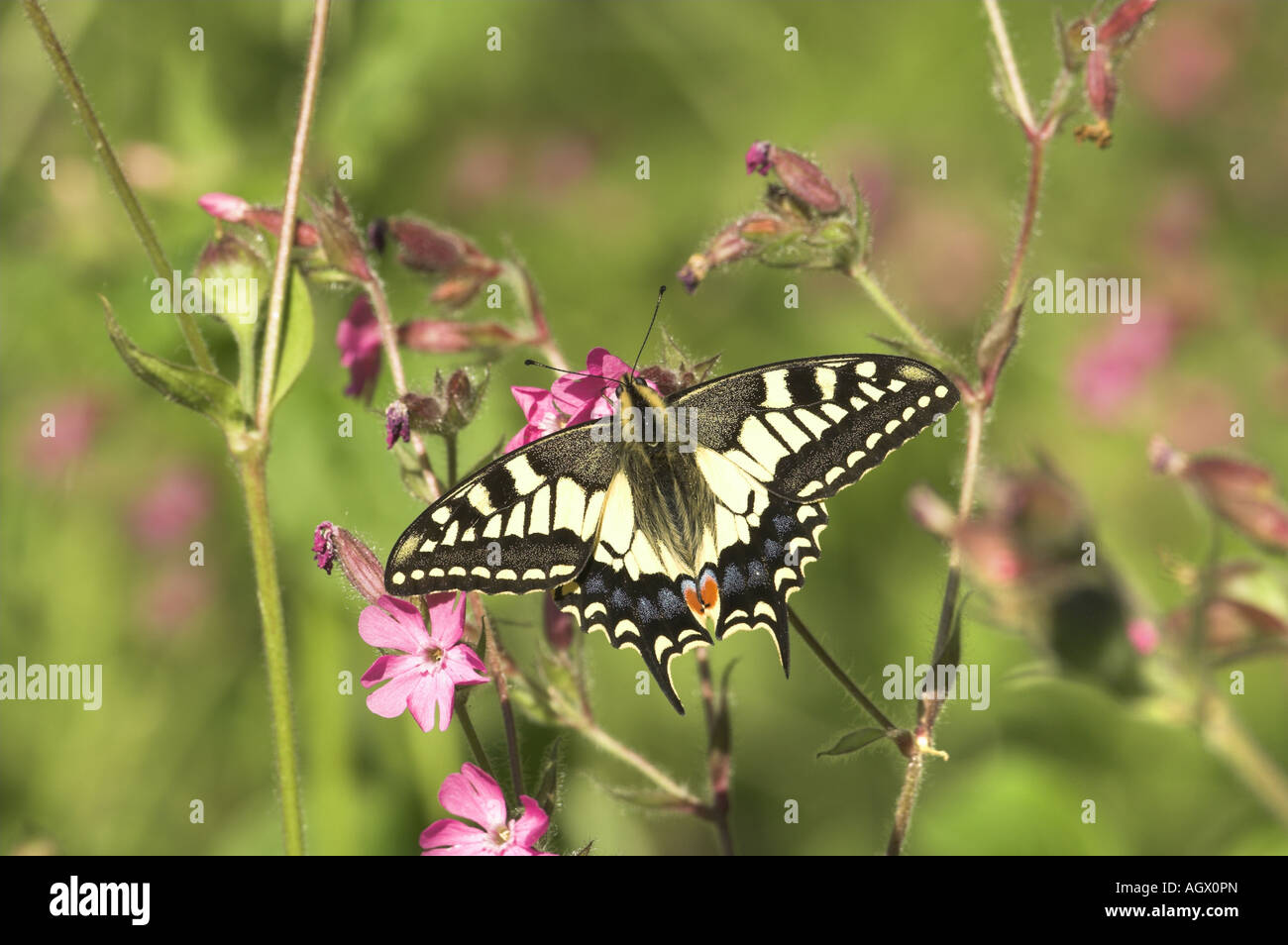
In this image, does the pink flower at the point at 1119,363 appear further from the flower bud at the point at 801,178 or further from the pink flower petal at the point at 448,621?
the pink flower petal at the point at 448,621

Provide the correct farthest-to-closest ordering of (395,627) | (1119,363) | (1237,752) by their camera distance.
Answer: (1119,363)
(395,627)
(1237,752)

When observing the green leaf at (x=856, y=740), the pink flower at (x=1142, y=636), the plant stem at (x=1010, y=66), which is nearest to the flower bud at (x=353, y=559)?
the green leaf at (x=856, y=740)

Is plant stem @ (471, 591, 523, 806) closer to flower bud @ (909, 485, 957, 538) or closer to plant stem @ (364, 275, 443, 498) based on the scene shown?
plant stem @ (364, 275, 443, 498)

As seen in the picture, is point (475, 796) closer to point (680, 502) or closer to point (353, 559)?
point (353, 559)

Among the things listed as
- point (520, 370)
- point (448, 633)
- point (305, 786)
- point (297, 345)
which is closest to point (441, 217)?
point (520, 370)

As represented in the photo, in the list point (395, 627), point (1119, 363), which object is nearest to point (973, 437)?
point (395, 627)

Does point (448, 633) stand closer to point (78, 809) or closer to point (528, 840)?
point (528, 840)

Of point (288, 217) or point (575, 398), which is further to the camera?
point (575, 398)

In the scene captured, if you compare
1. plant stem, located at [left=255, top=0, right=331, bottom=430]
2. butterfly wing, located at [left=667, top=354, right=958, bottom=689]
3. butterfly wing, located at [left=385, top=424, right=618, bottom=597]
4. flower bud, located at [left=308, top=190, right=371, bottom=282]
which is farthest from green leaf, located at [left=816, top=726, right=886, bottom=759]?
flower bud, located at [left=308, top=190, right=371, bottom=282]
